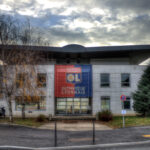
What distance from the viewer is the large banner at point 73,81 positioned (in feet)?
86.4

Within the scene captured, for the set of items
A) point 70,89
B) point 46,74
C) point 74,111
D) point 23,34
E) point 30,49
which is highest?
point 23,34

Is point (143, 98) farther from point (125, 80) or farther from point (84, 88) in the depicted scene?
point (84, 88)

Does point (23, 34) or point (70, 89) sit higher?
point (23, 34)

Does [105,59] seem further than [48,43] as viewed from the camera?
Yes

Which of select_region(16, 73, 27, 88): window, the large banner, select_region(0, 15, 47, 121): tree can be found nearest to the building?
the large banner

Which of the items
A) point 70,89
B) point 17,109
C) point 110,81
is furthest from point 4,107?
point 110,81

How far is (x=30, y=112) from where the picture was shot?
2542cm

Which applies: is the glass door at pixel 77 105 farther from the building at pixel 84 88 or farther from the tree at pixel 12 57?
the tree at pixel 12 57

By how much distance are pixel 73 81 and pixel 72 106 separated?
390cm

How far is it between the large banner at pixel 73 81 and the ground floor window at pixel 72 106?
120 centimetres

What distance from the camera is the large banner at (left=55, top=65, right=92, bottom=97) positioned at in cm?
2634

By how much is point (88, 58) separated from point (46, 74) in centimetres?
1100

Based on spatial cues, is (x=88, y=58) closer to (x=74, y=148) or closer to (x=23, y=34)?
(x=23, y=34)

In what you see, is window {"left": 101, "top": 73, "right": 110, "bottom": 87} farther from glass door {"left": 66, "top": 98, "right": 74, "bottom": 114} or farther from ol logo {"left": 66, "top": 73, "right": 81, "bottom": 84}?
glass door {"left": 66, "top": 98, "right": 74, "bottom": 114}
